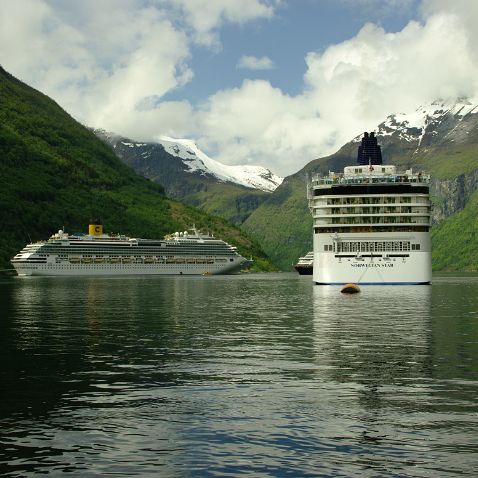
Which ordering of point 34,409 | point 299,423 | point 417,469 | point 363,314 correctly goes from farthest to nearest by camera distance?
point 363,314 → point 34,409 → point 299,423 → point 417,469

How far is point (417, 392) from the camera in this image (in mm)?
41562

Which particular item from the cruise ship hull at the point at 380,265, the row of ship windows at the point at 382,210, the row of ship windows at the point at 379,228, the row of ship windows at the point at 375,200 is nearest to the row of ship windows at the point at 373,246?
the cruise ship hull at the point at 380,265

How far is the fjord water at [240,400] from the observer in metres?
29.2

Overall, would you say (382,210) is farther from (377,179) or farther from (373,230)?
(377,179)

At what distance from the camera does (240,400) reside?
3959 cm

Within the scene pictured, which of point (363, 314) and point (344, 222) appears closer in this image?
point (363, 314)

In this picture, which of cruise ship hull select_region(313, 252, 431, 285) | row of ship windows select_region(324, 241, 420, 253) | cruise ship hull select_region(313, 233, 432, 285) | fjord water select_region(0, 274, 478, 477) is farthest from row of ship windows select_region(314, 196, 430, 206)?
fjord water select_region(0, 274, 478, 477)

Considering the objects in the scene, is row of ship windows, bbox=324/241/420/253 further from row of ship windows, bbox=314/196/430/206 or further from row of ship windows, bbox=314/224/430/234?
row of ship windows, bbox=314/196/430/206

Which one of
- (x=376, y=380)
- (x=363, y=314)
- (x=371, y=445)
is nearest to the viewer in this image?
(x=371, y=445)

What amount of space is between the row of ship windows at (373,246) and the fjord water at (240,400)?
8700 cm

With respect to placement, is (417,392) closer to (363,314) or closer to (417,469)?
(417,469)

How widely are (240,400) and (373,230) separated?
130718 millimetres

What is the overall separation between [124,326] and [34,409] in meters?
43.0

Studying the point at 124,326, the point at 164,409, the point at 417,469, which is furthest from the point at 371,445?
the point at 124,326
